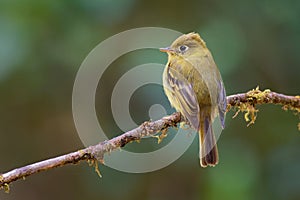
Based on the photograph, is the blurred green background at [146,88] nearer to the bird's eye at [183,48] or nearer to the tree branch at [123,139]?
the bird's eye at [183,48]

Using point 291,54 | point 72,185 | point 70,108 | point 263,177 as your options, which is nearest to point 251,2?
point 291,54

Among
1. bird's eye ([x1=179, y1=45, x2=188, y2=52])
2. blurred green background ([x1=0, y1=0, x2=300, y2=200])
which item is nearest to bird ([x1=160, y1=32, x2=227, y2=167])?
bird's eye ([x1=179, y1=45, x2=188, y2=52])

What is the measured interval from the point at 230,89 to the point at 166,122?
2.01m

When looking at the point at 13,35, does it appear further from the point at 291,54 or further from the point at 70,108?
the point at 291,54

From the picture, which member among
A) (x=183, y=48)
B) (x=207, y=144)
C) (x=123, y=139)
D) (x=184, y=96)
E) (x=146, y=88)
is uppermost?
(x=146, y=88)

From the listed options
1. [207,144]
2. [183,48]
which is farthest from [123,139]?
[183,48]

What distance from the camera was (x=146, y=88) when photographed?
4629mm

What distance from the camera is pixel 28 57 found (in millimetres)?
4707

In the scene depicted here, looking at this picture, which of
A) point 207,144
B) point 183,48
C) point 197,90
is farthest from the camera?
point 183,48

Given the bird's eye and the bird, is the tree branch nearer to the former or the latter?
the bird

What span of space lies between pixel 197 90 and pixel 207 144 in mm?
316

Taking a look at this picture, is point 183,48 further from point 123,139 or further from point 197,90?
point 123,139

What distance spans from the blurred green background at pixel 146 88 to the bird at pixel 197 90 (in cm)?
70

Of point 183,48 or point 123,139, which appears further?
point 183,48
